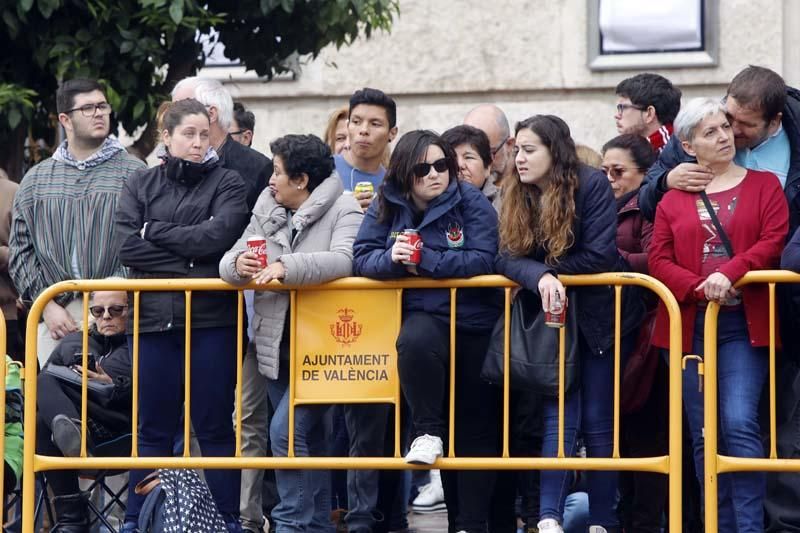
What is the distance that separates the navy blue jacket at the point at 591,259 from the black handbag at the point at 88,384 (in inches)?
77.0

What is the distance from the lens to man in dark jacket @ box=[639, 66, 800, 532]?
7.39 meters

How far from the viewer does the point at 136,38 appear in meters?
10.1

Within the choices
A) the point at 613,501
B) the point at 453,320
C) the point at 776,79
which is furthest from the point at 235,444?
the point at 776,79

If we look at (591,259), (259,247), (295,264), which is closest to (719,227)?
(591,259)

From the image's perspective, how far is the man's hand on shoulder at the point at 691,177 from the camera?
738cm

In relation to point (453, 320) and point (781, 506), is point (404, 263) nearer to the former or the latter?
point (453, 320)

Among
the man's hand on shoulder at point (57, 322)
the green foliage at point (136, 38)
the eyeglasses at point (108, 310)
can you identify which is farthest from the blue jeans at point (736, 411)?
the green foliage at point (136, 38)

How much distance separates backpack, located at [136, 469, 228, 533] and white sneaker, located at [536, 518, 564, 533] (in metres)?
1.50

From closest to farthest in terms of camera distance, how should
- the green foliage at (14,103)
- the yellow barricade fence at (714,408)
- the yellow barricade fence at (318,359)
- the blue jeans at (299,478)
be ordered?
the yellow barricade fence at (714,408) < the yellow barricade fence at (318,359) < the blue jeans at (299,478) < the green foliage at (14,103)

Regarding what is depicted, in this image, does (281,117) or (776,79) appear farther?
(281,117)

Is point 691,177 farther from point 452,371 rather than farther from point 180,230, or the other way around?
point 180,230

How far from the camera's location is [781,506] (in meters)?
7.51

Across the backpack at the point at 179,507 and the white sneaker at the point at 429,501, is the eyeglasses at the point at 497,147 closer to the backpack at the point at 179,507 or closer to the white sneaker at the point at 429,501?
the white sneaker at the point at 429,501

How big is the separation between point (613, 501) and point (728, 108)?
1.85 meters
